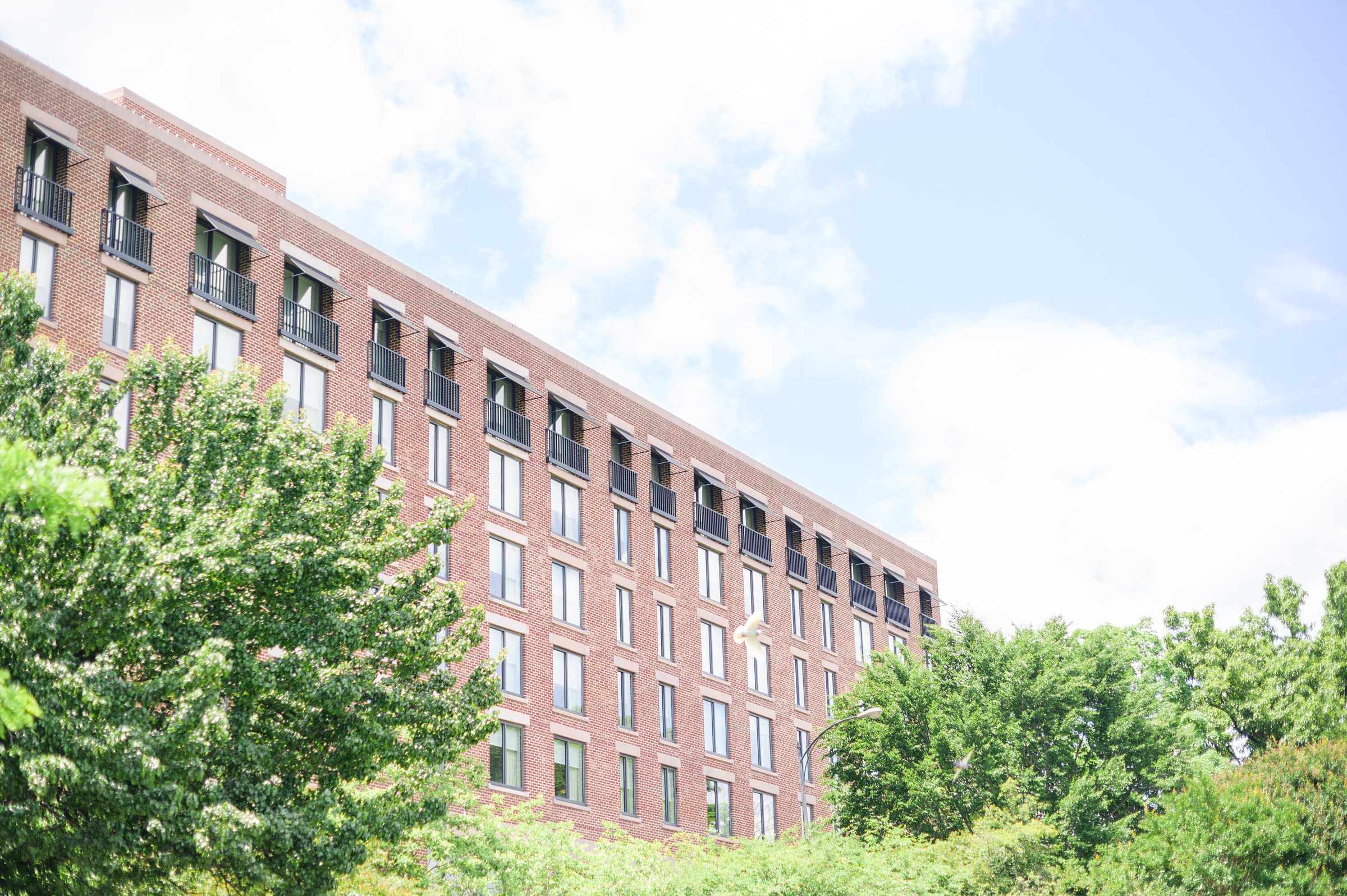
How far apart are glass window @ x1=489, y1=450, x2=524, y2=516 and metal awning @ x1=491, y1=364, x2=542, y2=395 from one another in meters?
2.47

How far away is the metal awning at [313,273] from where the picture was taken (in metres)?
41.8

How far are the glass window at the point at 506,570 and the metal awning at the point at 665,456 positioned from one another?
30.8 feet

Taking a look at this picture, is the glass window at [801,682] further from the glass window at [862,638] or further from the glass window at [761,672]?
the glass window at [862,638]

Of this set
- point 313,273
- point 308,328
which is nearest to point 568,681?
point 308,328

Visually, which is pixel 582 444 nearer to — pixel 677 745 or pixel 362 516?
pixel 677 745

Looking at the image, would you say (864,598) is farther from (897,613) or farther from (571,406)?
(571,406)

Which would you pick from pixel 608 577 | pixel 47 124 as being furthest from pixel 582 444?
pixel 47 124

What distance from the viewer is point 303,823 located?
71.4 feet

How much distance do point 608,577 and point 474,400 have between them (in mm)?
8716

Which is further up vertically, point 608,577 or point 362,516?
point 608,577

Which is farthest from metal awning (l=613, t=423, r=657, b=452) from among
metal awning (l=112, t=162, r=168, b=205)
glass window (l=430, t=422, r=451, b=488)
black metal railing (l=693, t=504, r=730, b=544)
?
metal awning (l=112, t=162, r=168, b=205)

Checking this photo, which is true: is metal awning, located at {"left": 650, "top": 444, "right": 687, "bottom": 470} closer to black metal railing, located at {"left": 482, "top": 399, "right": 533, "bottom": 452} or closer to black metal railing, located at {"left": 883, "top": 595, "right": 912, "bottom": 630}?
black metal railing, located at {"left": 482, "top": 399, "right": 533, "bottom": 452}

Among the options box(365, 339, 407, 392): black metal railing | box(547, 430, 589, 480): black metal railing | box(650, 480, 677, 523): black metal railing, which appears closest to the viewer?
box(365, 339, 407, 392): black metal railing

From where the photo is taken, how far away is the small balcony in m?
67.3
